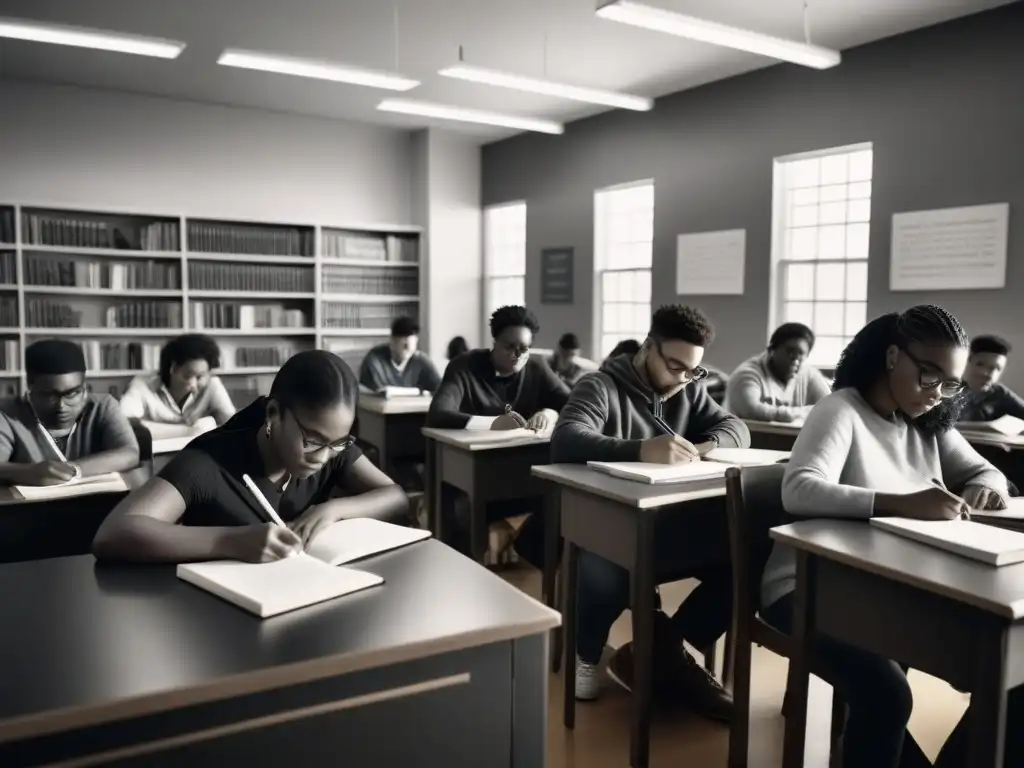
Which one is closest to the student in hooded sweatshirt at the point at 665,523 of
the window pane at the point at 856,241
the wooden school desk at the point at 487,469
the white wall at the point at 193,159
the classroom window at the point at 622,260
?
the wooden school desk at the point at 487,469

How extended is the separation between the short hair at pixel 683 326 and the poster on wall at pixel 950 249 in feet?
9.60

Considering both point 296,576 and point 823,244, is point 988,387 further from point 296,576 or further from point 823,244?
point 296,576

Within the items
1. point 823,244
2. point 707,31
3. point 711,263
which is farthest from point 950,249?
point 707,31

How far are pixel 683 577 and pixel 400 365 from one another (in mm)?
3725

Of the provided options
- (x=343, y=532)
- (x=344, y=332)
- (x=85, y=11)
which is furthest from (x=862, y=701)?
(x=344, y=332)

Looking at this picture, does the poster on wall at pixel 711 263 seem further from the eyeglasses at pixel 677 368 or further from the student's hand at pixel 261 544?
the student's hand at pixel 261 544

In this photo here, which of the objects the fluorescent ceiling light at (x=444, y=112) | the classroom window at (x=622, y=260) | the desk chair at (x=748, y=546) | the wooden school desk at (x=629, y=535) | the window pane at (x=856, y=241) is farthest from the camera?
the classroom window at (x=622, y=260)

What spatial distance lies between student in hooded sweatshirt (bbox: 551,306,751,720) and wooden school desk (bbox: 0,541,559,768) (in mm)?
1061

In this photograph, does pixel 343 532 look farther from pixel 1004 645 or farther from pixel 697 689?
pixel 697 689

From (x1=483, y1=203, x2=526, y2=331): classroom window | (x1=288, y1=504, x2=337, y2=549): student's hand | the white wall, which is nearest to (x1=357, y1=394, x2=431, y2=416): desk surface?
(x1=288, y1=504, x2=337, y2=549): student's hand

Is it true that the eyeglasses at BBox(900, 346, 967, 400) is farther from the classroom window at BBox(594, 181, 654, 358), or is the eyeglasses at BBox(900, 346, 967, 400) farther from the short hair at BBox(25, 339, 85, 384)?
the classroom window at BBox(594, 181, 654, 358)

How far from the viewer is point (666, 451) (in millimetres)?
2520

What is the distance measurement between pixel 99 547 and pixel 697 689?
182 centimetres

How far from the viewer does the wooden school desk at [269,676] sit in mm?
1019
